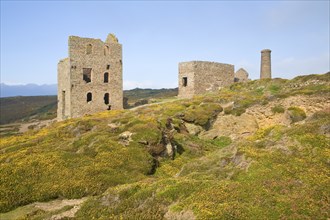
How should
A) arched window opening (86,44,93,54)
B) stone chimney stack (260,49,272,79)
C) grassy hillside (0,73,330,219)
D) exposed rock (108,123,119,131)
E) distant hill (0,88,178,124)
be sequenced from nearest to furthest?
grassy hillside (0,73,330,219), exposed rock (108,123,119,131), arched window opening (86,44,93,54), stone chimney stack (260,49,272,79), distant hill (0,88,178,124)

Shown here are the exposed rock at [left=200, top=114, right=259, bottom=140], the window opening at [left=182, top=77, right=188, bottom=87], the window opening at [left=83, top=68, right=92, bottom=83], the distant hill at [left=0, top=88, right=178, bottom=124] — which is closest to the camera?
the exposed rock at [left=200, top=114, right=259, bottom=140]

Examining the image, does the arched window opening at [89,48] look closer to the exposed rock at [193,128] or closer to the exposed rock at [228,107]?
the exposed rock at [228,107]

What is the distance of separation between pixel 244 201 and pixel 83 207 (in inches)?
255

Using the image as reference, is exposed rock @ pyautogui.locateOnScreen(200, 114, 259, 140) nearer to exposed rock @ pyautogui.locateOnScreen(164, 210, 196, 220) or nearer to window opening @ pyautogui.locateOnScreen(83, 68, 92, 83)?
exposed rock @ pyautogui.locateOnScreen(164, 210, 196, 220)

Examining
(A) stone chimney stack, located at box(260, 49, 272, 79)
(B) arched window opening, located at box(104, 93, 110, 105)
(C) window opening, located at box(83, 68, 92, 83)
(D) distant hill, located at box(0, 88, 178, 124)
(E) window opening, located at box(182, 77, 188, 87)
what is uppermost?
(A) stone chimney stack, located at box(260, 49, 272, 79)

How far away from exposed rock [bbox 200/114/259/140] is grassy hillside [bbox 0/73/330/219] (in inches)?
33.4

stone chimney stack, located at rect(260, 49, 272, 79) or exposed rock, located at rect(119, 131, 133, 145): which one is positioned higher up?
stone chimney stack, located at rect(260, 49, 272, 79)

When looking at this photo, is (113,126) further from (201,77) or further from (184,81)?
(184,81)

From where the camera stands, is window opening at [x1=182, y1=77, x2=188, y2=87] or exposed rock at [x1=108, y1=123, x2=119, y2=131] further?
window opening at [x1=182, y1=77, x2=188, y2=87]

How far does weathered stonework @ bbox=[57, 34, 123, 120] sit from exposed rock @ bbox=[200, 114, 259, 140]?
2467 cm

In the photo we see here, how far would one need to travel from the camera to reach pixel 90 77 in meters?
50.7

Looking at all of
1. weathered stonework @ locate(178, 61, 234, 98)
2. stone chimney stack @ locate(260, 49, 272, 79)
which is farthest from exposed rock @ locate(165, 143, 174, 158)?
stone chimney stack @ locate(260, 49, 272, 79)

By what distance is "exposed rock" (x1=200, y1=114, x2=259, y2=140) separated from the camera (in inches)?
1142

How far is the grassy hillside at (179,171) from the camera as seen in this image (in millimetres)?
10656
